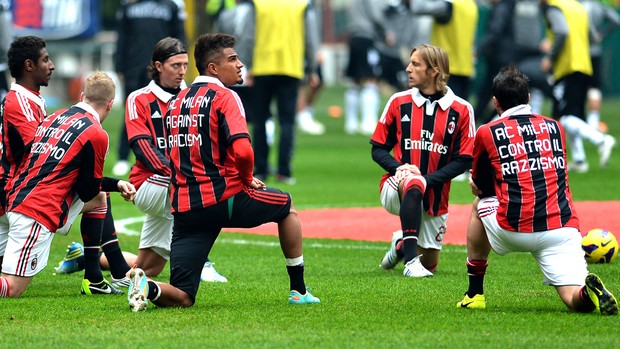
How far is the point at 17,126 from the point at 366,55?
17.6m

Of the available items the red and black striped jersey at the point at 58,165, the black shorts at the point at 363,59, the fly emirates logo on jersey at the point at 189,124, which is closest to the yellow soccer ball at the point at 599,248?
the fly emirates logo on jersey at the point at 189,124

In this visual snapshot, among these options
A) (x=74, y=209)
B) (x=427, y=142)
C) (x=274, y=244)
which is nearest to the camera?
(x=74, y=209)

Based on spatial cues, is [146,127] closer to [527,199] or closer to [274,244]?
[274,244]

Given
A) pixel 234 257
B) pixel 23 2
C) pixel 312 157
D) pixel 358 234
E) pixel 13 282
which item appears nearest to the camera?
pixel 13 282

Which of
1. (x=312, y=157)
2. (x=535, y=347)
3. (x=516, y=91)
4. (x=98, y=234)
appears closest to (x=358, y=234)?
(x=98, y=234)

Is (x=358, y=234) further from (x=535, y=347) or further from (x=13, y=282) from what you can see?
(x=535, y=347)

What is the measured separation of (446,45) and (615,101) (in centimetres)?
2058

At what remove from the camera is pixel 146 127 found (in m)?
8.35

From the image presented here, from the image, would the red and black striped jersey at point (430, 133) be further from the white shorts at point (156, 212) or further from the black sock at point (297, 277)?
the black sock at point (297, 277)

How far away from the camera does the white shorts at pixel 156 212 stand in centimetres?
823

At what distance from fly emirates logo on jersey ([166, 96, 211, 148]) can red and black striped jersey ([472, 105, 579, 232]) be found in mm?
1600

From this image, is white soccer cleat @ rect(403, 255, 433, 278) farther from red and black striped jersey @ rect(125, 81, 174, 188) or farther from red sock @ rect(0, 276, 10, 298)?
red sock @ rect(0, 276, 10, 298)

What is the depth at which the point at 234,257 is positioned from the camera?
9773 millimetres

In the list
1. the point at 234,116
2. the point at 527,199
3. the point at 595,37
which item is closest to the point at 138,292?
the point at 234,116
